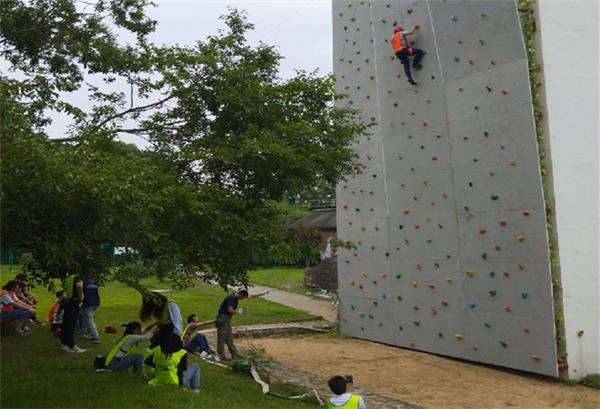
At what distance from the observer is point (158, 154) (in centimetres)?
903

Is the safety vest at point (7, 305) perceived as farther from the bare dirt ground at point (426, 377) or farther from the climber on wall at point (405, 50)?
the climber on wall at point (405, 50)

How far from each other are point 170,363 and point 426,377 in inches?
227

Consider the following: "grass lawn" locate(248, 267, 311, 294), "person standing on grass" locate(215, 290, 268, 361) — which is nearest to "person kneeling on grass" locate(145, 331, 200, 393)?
"person standing on grass" locate(215, 290, 268, 361)

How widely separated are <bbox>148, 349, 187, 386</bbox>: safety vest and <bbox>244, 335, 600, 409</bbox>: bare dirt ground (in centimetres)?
406

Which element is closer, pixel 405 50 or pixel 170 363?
pixel 170 363

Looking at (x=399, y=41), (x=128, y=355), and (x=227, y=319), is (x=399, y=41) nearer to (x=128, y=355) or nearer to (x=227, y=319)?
(x=227, y=319)

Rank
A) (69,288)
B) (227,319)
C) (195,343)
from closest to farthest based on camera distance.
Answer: (195,343), (69,288), (227,319)

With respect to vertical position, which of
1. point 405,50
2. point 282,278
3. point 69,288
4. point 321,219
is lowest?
point 282,278

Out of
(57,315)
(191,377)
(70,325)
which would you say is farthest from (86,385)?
(57,315)

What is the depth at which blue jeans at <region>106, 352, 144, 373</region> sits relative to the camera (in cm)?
820

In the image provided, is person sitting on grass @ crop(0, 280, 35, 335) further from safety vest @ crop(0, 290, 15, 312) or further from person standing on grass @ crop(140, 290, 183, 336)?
person standing on grass @ crop(140, 290, 183, 336)

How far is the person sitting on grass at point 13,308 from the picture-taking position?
34.7 ft

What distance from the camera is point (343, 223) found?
16312 mm

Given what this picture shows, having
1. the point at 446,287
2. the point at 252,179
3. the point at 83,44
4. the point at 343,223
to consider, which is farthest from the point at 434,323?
the point at 83,44
